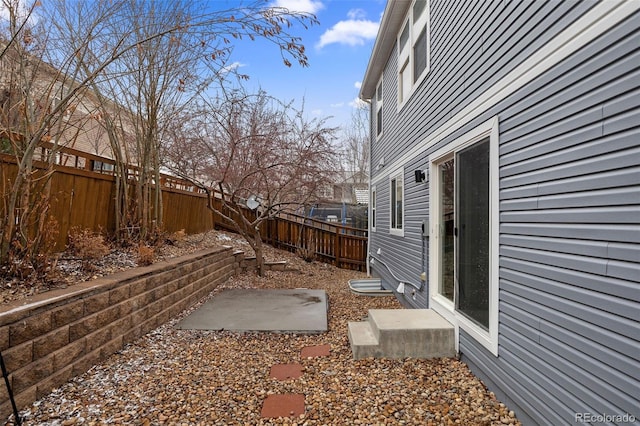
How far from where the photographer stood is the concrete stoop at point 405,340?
3307 mm

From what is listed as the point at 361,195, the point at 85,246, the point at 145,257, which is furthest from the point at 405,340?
the point at 361,195

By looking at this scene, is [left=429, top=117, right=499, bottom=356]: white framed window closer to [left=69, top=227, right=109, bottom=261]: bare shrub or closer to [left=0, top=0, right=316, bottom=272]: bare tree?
[left=0, top=0, right=316, bottom=272]: bare tree

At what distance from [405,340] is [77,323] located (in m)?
2.75

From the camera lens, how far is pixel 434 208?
4.24 metres

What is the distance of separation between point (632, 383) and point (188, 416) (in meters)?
2.45

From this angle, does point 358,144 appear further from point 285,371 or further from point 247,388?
point 247,388

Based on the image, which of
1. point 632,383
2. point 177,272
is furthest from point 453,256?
point 177,272

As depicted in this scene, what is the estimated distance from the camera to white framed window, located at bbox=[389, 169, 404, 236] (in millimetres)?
6016

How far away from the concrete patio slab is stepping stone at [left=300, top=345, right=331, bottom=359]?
0.43m

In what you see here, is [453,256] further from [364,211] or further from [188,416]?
[364,211]

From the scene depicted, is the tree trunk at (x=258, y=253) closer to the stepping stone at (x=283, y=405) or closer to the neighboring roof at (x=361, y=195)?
the stepping stone at (x=283, y=405)

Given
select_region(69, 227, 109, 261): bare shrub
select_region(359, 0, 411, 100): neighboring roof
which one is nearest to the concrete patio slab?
select_region(69, 227, 109, 261): bare shrub

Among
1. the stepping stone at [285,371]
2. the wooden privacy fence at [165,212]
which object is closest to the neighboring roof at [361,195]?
the wooden privacy fence at [165,212]

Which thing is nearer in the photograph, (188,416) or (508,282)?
(188,416)
